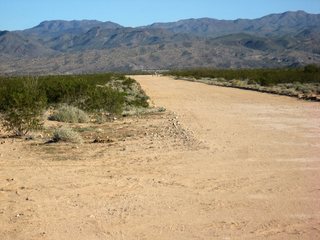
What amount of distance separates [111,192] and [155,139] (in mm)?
5965

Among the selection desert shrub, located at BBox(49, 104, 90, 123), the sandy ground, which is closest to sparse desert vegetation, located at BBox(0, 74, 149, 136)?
desert shrub, located at BBox(49, 104, 90, 123)

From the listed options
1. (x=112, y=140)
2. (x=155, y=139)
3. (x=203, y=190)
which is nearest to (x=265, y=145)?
(x=155, y=139)

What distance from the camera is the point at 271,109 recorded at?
26484 mm

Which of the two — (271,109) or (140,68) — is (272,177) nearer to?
(271,109)

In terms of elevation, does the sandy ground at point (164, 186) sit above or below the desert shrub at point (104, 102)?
below

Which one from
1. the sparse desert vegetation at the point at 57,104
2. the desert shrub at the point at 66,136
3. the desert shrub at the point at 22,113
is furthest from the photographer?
the sparse desert vegetation at the point at 57,104

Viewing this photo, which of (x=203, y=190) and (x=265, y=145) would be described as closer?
(x=203, y=190)

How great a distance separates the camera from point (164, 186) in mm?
10211

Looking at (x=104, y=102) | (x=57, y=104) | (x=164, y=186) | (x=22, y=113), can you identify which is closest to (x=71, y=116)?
(x=104, y=102)

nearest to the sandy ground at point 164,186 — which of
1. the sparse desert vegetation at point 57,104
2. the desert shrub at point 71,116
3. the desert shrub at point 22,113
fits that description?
the desert shrub at point 22,113

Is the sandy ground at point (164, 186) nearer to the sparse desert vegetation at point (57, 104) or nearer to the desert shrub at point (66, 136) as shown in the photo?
the desert shrub at point (66, 136)

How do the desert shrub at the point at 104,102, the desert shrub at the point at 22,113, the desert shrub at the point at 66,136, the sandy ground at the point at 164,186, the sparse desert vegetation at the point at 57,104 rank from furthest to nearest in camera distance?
Result: the desert shrub at the point at 104,102 < the sparse desert vegetation at the point at 57,104 < the desert shrub at the point at 22,113 < the desert shrub at the point at 66,136 < the sandy ground at the point at 164,186

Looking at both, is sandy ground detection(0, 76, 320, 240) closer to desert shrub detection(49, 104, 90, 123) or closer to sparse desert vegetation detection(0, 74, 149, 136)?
sparse desert vegetation detection(0, 74, 149, 136)

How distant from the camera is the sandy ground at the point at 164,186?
309 inches
